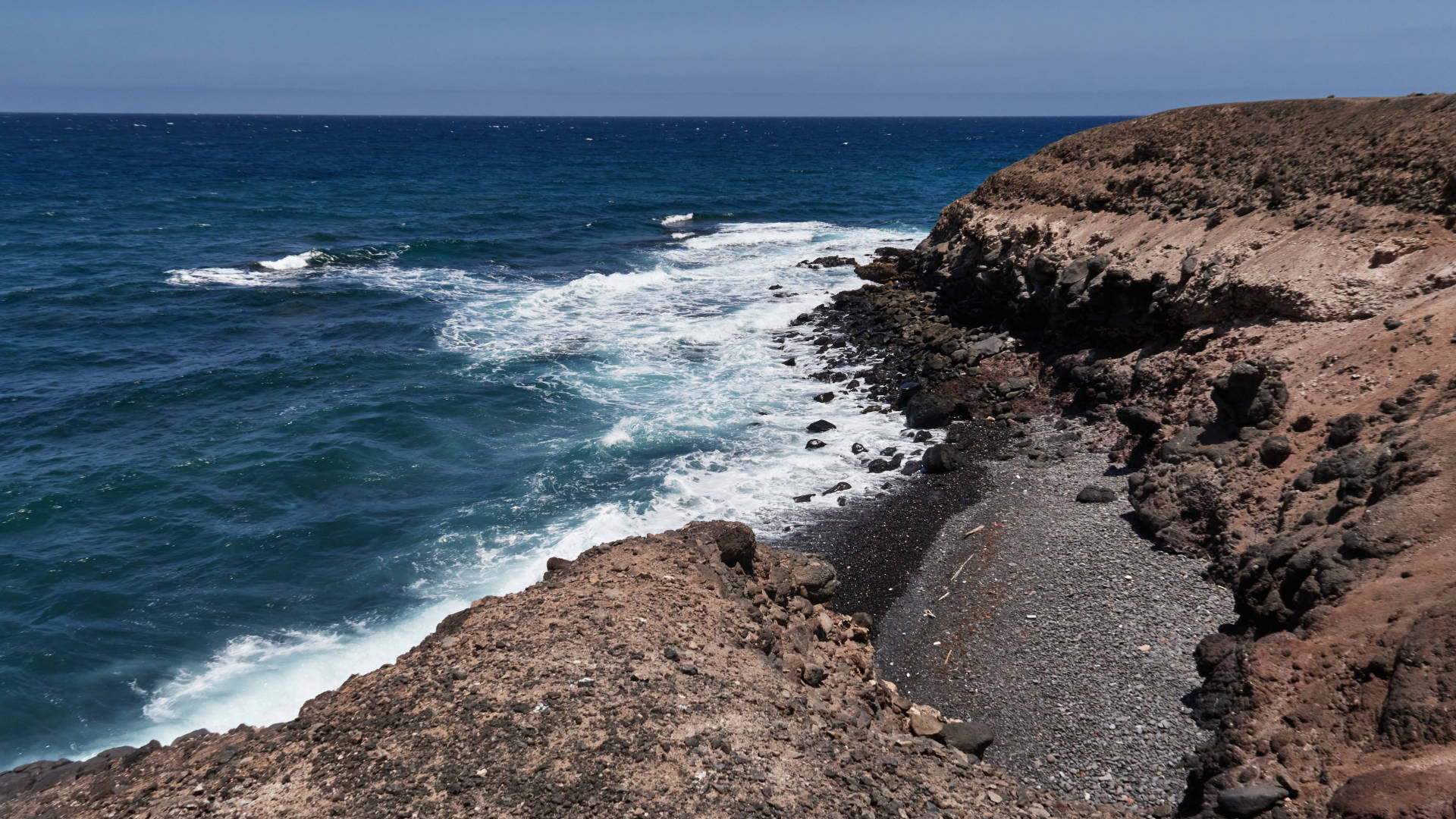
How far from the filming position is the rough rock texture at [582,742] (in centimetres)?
874

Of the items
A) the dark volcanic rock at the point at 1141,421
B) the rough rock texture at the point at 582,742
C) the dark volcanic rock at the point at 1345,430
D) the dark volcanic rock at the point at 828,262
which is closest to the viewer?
the rough rock texture at the point at 582,742

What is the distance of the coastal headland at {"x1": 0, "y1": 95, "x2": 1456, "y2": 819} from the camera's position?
359 inches

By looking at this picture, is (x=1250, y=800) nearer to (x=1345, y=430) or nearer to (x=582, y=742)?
(x=582, y=742)

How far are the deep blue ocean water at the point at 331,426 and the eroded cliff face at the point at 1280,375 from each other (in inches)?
274

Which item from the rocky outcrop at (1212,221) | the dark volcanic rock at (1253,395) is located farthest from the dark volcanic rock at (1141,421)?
the rocky outcrop at (1212,221)

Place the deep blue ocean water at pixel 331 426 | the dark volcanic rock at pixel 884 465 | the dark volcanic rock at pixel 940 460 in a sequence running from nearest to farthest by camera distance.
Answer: the deep blue ocean water at pixel 331 426 < the dark volcanic rock at pixel 940 460 < the dark volcanic rock at pixel 884 465

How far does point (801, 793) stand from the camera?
8945 mm

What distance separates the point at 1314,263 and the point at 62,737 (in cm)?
2639

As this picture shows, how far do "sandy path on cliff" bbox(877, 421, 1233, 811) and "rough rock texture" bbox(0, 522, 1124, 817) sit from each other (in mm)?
1405

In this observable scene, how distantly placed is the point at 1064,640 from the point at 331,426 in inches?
830

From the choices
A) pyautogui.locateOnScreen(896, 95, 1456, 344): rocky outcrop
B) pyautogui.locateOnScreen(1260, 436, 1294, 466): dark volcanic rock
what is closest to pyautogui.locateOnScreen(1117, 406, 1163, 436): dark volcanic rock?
pyautogui.locateOnScreen(1260, 436, 1294, 466): dark volcanic rock

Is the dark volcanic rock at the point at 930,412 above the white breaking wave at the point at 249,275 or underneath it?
underneath

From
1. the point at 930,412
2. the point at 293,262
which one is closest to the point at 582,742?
the point at 930,412

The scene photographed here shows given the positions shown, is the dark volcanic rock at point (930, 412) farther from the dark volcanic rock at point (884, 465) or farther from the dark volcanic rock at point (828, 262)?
the dark volcanic rock at point (828, 262)
